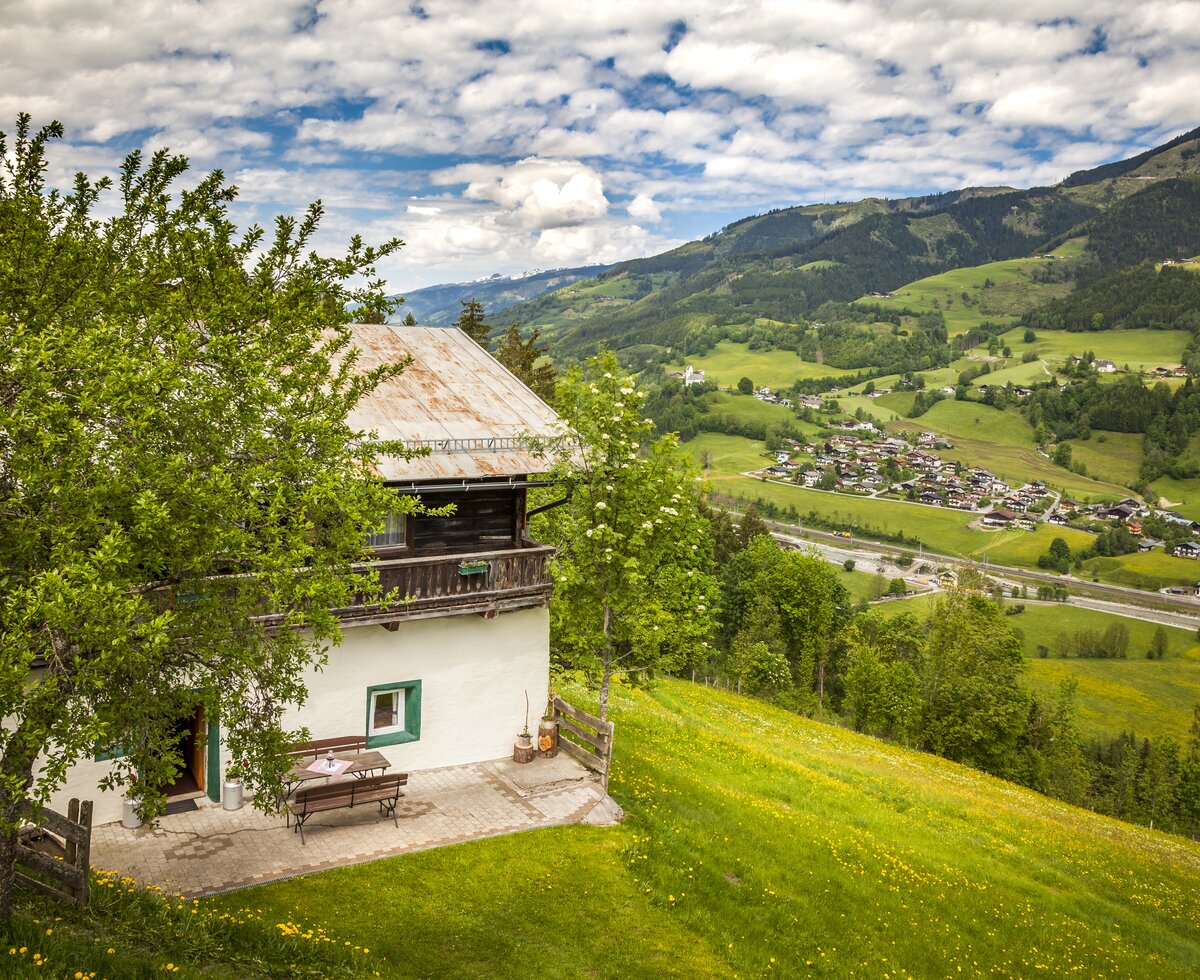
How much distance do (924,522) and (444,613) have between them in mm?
187238

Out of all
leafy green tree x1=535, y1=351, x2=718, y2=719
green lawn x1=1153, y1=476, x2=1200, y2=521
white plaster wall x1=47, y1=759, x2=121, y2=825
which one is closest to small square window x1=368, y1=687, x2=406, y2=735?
leafy green tree x1=535, y1=351, x2=718, y2=719

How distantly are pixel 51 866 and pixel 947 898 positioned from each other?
56.2ft

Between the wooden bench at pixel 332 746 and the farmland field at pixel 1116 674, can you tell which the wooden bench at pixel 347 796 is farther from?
the farmland field at pixel 1116 674

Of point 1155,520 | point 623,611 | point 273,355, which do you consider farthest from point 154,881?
point 1155,520

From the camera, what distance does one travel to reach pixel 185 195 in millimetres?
12336

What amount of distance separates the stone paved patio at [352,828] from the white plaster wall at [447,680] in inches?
26.7

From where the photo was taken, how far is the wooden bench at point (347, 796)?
1498cm

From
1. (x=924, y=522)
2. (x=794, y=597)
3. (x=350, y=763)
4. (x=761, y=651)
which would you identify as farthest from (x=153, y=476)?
(x=924, y=522)

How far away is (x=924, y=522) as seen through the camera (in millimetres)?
186375

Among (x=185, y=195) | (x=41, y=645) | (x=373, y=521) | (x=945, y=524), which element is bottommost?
(x=945, y=524)

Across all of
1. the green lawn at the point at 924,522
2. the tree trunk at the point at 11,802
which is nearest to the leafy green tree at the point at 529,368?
the tree trunk at the point at 11,802

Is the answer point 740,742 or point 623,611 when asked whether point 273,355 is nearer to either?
point 623,611

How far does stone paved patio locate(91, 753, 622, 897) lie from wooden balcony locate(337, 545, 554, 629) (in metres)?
3.82

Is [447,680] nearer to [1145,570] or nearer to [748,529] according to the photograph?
[748,529]
